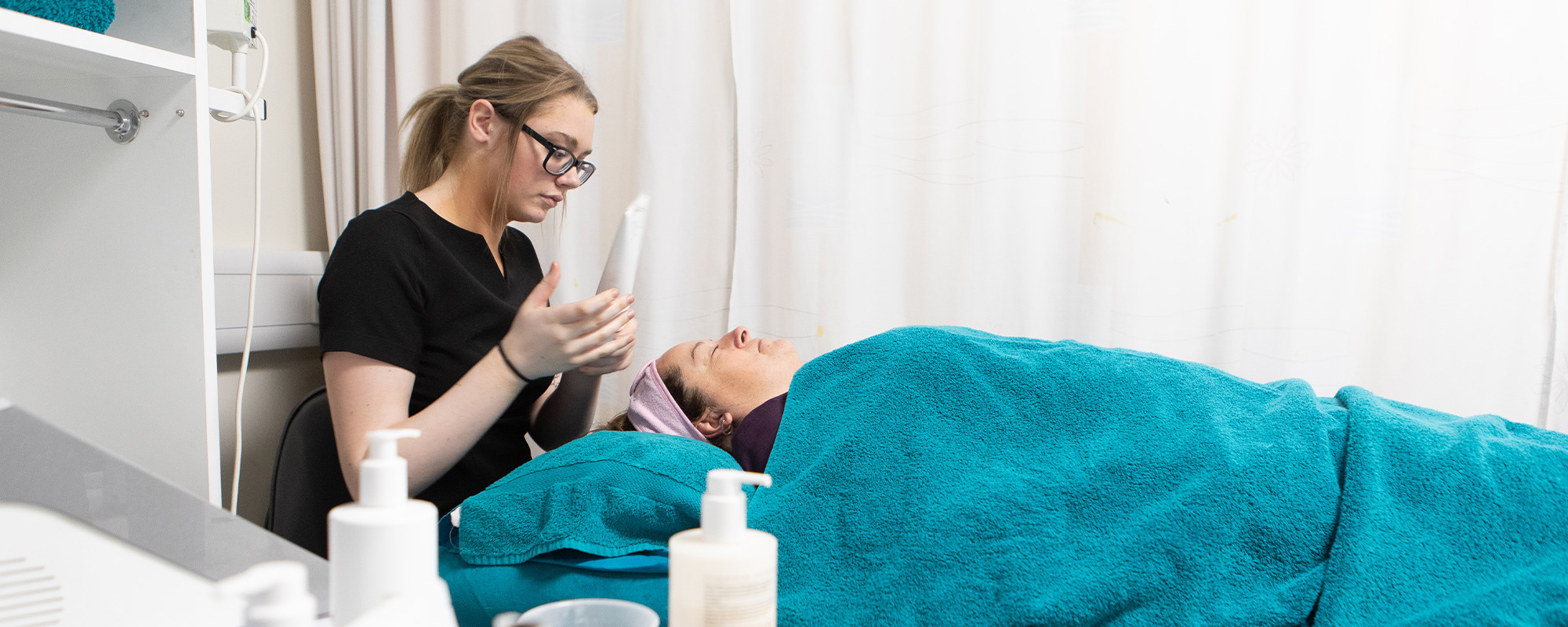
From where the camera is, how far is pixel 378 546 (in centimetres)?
41

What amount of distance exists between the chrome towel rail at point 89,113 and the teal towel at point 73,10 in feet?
0.25

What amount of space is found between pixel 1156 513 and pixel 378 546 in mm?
598

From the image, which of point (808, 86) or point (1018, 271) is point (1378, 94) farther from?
point (808, 86)

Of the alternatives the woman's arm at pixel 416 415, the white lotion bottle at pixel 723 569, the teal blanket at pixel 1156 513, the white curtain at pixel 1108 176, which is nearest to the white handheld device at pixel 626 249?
the woman's arm at pixel 416 415

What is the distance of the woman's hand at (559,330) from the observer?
3.19 ft

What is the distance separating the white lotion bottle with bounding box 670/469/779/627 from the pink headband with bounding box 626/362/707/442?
737 millimetres

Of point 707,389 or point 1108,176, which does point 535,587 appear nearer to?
point 707,389

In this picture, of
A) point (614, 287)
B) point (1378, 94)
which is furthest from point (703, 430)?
point (1378, 94)

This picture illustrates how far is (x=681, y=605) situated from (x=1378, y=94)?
1341mm

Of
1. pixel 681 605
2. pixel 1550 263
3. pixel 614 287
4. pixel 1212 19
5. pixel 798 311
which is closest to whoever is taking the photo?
pixel 681 605

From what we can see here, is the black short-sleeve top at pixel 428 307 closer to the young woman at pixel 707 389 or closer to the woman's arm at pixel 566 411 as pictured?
the woman's arm at pixel 566 411

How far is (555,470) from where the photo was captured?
854 mm

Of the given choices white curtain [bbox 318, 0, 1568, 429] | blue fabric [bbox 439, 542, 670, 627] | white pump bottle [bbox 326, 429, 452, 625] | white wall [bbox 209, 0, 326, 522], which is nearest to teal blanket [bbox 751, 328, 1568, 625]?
blue fabric [bbox 439, 542, 670, 627]

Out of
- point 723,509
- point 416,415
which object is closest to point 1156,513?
point 723,509
